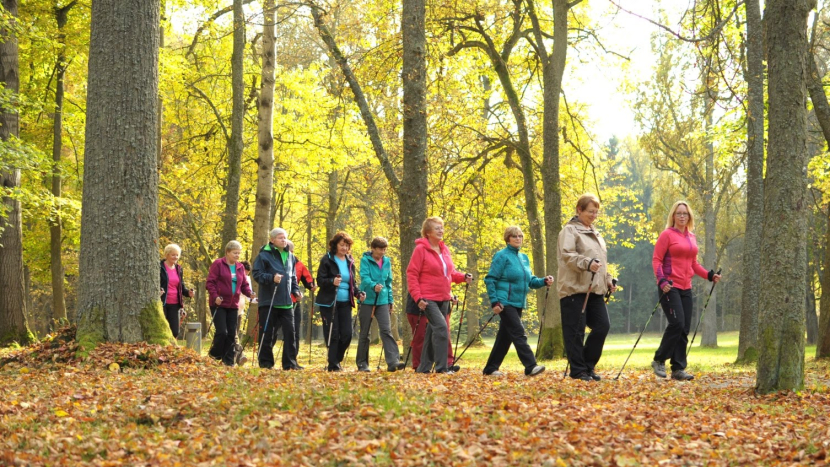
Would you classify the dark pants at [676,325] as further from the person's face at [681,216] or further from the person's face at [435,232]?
the person's face at [435,232]

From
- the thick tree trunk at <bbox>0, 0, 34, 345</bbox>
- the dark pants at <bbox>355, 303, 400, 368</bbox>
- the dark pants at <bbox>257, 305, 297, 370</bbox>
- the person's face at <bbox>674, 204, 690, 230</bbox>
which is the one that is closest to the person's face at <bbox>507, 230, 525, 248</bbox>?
the person's face at <bbox>674, 204, 690, 230</bbox>

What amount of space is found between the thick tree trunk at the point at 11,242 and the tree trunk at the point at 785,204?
14.7m

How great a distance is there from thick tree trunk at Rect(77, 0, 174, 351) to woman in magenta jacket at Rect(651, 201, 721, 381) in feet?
19.3

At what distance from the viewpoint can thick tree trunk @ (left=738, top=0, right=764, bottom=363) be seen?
12.8 m

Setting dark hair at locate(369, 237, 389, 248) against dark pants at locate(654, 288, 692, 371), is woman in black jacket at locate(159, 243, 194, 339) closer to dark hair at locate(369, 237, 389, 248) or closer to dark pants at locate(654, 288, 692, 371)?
dark hair at locate(369, 237, 389, 248)

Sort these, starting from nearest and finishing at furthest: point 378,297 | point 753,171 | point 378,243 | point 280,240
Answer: point 280,240 → point 378,243 → point 378,297 → point 753,171

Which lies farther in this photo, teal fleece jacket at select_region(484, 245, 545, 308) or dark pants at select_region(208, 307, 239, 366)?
dark pants at select_region(208, 307, 239, 366)

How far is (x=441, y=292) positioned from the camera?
1012cm

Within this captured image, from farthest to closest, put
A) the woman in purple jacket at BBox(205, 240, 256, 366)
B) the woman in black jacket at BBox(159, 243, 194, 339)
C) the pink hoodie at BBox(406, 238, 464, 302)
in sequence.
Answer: the woman in black jacket at BBox(159, 243, 194, 339)
the woman in purple jacket at BBox(205, 240, 256, 366)
the pink hoodie at BBox(406, 238, 464, 302)

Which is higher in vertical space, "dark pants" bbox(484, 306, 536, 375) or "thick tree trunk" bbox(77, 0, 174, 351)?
"thick tree trunk" bbox(77, 0, 174, 351)

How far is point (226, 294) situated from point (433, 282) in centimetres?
336

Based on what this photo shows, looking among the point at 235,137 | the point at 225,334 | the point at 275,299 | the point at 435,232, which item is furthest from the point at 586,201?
the point at 235,137

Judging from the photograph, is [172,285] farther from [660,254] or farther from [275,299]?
[660,254]

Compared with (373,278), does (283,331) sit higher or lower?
lower
